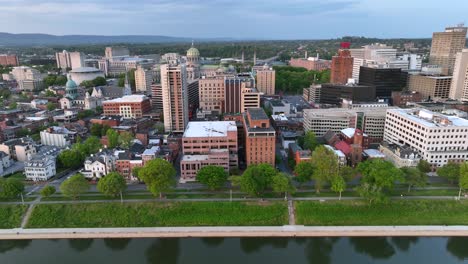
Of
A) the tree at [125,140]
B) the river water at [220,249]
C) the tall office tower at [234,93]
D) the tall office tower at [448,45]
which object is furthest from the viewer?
the tall office tower at [448,45]

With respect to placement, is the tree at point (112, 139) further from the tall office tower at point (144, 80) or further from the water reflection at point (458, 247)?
the tall office tower at point (144, 80)

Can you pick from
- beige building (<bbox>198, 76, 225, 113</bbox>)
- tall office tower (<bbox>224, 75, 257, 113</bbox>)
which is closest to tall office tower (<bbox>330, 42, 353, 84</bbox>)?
tall office tower (<bbox>224, 75, 257, 113</bbox>)

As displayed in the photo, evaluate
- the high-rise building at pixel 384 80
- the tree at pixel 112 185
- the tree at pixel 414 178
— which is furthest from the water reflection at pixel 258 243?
the high-rise building at pixel 384 80

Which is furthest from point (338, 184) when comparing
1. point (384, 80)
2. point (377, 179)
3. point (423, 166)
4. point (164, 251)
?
point (384, 80)

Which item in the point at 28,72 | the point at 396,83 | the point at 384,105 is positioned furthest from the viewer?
the point at 28,72

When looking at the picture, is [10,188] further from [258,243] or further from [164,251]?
[258,243]

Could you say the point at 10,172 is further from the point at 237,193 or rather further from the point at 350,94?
the point at 350,94

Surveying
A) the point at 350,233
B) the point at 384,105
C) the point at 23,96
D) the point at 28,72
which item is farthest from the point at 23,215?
the point at 28,72
